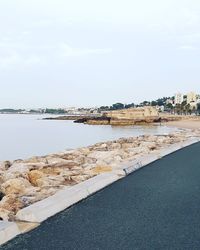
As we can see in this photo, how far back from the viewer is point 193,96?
195000mm

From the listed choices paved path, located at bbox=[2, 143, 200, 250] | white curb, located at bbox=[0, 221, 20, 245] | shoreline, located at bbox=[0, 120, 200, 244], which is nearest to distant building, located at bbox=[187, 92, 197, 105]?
shoreline, located at bbox=[0, 120, 200, 244]

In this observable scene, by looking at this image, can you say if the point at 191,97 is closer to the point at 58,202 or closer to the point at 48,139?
the point at 48,139

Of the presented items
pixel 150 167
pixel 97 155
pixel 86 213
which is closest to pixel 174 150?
pixel 97 155

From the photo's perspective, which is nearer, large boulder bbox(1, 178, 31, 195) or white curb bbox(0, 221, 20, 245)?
white curb bbox(0, 221, 20, 245)

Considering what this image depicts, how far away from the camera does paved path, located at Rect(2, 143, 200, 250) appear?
449 cm

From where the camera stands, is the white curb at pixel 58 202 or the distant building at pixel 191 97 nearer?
Answer: the white curb at pixel 58 202

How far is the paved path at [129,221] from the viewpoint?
449cm

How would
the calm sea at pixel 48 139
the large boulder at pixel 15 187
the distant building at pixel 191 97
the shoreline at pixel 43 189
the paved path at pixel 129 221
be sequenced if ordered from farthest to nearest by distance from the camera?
the distant building at pixel 191 97 < the calm sea at pixel 48 139 < the large boulder at pixel 15 187 < the shoreline at pixel 43 189 < the paved path at pixel 129 221

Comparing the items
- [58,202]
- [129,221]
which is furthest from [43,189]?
[129,221]

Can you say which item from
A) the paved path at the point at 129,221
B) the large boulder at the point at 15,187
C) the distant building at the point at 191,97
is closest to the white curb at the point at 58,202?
the paved path at the point at 129,221

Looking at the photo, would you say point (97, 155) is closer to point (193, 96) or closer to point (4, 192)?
point (4, 192)

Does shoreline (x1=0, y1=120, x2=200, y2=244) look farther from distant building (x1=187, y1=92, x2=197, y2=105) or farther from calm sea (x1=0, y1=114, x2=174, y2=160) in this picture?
distant building (x1=187, y1=92, x2=197, y2=105)

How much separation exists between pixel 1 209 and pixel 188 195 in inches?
126

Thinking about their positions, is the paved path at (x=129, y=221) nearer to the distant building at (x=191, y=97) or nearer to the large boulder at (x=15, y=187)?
the large boulder at (x=15, y=187)
